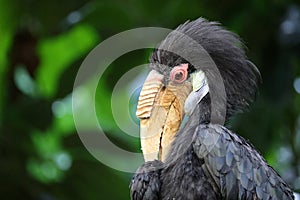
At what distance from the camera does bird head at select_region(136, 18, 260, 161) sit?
365 centimetres

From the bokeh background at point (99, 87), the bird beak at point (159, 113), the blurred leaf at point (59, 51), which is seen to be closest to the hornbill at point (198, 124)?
the bird beak at point (159, 113)

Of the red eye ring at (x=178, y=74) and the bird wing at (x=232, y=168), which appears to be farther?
the red eye ring at (x=178, y=74)

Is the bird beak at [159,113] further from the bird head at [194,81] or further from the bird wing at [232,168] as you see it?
the bird wing at [232,168]

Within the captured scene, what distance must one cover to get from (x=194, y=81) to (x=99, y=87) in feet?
7.61

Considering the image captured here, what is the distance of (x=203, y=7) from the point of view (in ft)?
18.9

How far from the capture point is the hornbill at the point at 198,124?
Result: 340 centimetres

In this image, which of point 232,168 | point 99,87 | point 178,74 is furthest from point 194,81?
point 99,87

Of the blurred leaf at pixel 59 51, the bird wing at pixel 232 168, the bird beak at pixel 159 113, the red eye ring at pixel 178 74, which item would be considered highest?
the blurred leaf at pixel 59 51

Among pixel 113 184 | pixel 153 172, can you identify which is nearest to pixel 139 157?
pixel 113 184

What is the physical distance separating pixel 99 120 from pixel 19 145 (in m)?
0.59

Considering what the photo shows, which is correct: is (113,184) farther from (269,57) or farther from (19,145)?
(269,57)

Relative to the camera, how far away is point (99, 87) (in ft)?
19.6

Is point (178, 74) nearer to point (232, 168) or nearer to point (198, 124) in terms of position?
point (198, 124)

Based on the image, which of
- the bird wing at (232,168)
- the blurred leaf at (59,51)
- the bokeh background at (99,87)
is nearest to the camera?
the bird wing at (232,168)
